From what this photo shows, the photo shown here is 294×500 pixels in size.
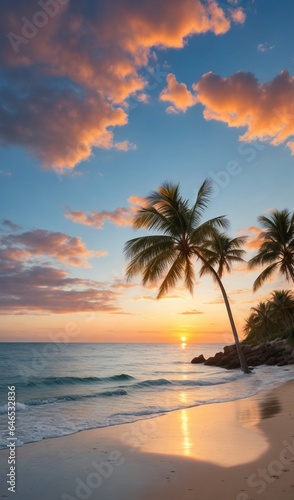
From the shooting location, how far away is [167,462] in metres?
5.97

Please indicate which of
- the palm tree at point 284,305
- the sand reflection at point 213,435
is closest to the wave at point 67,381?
the sand reflection at point 213,435

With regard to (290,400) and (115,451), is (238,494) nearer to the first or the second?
(115,451)

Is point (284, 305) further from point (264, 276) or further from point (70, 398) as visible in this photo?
point (70, 398)

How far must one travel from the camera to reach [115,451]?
6.91 metres

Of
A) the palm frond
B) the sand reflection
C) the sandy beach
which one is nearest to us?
the sandy beach

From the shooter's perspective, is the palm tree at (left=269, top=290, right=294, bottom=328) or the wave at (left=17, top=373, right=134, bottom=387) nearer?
the wave at (left=17, top=373, right=134, bottom=387)

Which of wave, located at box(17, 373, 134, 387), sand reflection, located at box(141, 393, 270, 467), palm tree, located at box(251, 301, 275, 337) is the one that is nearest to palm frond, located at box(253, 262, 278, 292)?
wave, located at box(17, 373, 134, 387)

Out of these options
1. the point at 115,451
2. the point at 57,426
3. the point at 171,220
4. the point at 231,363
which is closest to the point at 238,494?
the point at 115,451

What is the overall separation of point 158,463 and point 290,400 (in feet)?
23.9

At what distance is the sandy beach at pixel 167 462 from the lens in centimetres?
471

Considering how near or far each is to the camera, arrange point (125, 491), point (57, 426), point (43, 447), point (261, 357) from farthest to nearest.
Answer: point (261, 357) < point (57, 426) < point (43, 447) < point (125, 491)

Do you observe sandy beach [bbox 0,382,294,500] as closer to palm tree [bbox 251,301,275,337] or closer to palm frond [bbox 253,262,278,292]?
palm frond [bbox 253,262,278,292]

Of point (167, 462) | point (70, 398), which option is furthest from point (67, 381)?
point (167, 462)

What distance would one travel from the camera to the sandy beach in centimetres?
471
